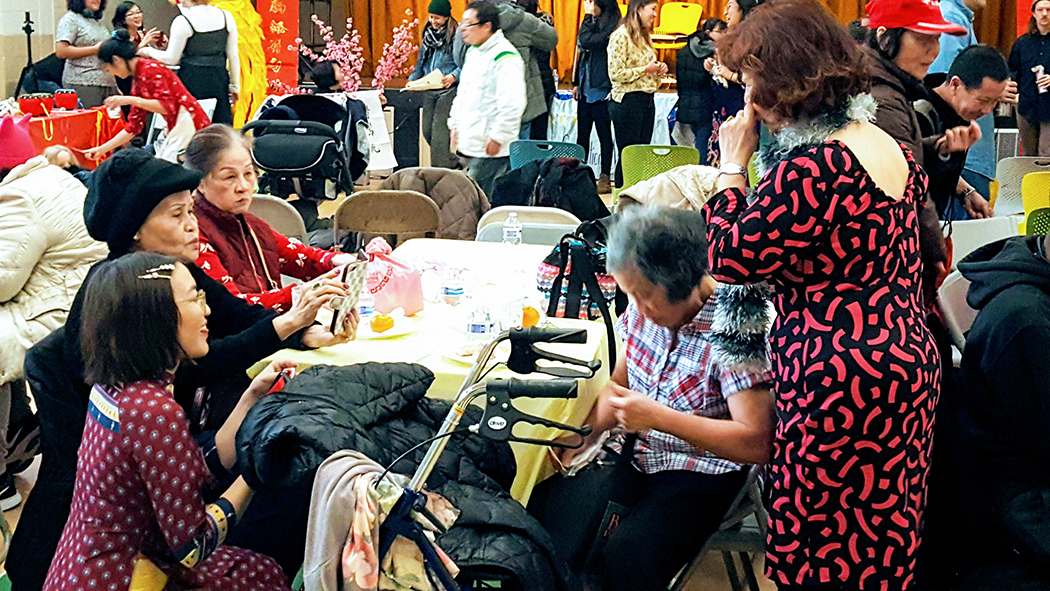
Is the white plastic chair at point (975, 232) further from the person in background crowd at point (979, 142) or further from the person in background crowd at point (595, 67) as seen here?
the person in background crowd at point (595, 67)

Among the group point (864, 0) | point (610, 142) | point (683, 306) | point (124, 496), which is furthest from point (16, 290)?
point (864, 0)

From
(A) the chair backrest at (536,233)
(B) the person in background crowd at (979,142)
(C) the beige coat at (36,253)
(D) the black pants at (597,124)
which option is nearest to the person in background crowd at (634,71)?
(D) the black pants at (597,124)

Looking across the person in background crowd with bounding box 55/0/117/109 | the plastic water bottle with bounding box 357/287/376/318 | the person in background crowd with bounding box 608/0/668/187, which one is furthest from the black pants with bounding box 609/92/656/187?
the plastic water bottle with bounding box 357/287/376/318

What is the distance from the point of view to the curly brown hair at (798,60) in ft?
6.84

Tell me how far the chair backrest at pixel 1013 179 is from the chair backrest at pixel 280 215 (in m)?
3.64

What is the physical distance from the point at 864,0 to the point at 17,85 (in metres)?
8.87

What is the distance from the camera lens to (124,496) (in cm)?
209

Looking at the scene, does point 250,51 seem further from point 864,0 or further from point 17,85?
point 864,0

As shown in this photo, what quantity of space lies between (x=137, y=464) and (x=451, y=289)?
1.54 m

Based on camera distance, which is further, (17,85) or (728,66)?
(17,85)

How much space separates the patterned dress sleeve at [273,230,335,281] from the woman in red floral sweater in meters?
0.13

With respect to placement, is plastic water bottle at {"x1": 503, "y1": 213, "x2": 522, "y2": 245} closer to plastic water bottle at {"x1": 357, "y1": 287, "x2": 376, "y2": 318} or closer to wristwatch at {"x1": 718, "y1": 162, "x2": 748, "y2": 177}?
plastic water bottle at {"x1": 357, "y1": 287, "x2": 376, "y2": 318}

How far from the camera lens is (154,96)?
6297mm

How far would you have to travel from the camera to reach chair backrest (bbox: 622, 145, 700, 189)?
602cm
